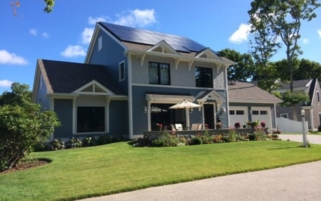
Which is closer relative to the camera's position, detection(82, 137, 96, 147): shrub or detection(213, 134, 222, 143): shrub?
detection(82, 137, 96, 147): shrub

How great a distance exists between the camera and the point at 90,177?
779 cm

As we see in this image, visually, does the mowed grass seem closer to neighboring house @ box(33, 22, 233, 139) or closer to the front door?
neighboring house @ box(33, 22, 233, 139)

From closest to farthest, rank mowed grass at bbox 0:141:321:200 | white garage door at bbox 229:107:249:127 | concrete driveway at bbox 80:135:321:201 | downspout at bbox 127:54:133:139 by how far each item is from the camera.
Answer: concrete driveway at bbox 80:135:321:201
mowed grass at bbox 0:141:321:200
downspout at bbox 127:54:133:139
white garage door at bbox 229:107:249:127

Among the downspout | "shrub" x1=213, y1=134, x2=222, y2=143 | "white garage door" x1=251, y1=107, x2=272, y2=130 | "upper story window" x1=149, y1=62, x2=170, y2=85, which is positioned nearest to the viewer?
"shrub" x1=213, y1=134, x2=222, y2=143

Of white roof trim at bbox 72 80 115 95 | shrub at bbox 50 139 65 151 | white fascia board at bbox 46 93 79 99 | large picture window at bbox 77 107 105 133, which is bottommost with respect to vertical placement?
shrub at bbox 50 139 65 151

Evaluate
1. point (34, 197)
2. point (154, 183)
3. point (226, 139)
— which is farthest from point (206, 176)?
point (226, 139)

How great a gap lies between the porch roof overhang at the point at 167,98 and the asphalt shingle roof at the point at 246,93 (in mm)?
5961

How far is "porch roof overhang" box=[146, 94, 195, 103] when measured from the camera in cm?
1848

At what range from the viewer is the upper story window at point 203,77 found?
70.2 feet

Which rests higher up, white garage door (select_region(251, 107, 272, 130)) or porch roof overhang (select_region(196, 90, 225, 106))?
porch roof overhang (select_region(196, 90, 225, 106))

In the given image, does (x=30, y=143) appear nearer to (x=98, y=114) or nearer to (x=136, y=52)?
(x=98, y=114)

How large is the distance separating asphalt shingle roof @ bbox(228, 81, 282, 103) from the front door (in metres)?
3.52

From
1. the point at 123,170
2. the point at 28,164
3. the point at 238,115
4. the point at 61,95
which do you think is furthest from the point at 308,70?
the point at 28,164

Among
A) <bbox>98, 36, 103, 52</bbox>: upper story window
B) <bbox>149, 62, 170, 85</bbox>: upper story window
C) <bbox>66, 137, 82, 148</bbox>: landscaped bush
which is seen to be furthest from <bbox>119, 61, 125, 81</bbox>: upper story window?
<bbox>66, 137, 82, 148</bbox>: landscaped bush
